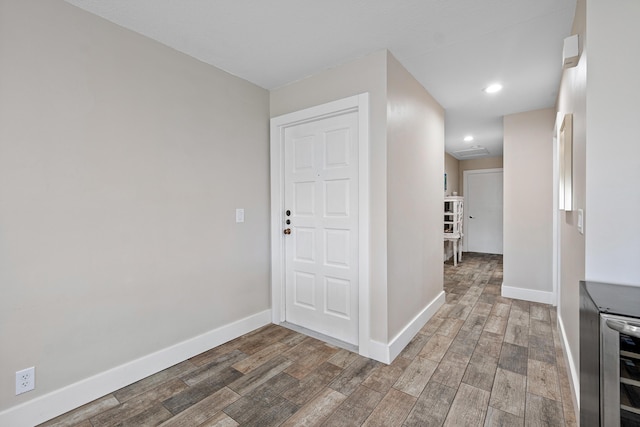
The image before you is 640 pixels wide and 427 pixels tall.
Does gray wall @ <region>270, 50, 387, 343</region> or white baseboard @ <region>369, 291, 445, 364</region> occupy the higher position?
gray wall @ <region>270, 50, 387, 343</region>

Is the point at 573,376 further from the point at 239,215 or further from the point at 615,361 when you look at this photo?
the point at 239,215

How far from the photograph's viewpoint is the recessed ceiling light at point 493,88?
9.41 feet

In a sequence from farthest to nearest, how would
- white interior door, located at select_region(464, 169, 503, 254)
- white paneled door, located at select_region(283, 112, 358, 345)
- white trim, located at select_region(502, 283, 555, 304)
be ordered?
white interior door, located at select_region(464, 169, 503, 254) < white trim, located at select_region(502, 283, 555, 304) < white paneled door, located at select_region(283, 112, 358, 345)

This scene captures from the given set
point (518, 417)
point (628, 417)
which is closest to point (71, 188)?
point (628, 417)

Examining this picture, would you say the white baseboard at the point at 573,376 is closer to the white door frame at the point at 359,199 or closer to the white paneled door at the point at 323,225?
the white door frame at the point at 359,199

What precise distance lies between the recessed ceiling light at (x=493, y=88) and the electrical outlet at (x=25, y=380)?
4095mm

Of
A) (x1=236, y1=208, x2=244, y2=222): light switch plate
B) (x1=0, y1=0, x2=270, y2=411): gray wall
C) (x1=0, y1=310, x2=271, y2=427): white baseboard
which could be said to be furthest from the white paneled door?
(x1=0, y1=310, x2=271, y2=427): white baseboard

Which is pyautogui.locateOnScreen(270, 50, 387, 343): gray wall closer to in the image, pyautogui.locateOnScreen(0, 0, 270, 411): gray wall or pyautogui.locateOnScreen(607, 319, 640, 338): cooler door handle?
pyautogui.locateOnScreen(0, 0, 270, 411): gray wall

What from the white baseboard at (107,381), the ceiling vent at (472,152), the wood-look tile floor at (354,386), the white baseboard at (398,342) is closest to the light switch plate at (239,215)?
the white baseboard at (107,381)

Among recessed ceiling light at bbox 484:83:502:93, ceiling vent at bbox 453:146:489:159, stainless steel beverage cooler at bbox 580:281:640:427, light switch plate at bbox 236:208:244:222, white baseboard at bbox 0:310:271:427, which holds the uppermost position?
ceiling vent at bbox 453:146:489:159

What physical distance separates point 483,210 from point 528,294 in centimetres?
378

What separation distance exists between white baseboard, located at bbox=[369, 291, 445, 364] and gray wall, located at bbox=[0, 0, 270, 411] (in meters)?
1.29

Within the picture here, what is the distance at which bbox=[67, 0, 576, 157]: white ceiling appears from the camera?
1.76m

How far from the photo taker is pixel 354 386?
1931 millimetres
